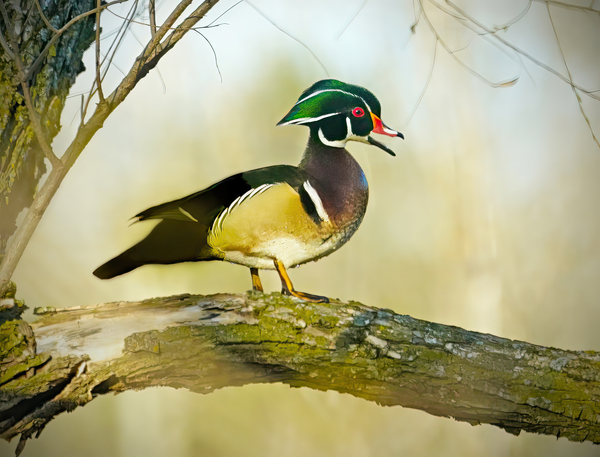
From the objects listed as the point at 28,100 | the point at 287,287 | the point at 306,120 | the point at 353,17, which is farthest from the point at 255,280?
the point at 353,17

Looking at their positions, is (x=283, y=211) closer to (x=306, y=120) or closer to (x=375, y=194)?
(x=306, y=120)

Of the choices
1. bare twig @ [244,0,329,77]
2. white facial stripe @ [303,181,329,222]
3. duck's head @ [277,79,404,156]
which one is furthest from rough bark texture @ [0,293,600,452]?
bare twig @ [244,0,329,77]

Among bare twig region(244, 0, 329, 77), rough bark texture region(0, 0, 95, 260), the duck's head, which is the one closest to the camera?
rough bark texture region(0, 0, 95, 260)

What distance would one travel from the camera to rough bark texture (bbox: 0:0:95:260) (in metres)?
0.86

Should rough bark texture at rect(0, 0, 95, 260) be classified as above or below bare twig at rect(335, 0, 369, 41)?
below

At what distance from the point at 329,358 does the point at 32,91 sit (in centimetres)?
75

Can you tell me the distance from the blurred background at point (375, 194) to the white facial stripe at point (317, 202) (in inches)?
7.6

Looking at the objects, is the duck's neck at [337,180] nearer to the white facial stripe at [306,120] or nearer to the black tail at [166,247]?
the white facial stripe at [306,120]

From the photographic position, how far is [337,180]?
96 cm

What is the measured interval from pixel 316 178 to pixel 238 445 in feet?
2.07

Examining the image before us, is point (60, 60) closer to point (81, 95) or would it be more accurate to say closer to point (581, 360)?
point (81, 95)

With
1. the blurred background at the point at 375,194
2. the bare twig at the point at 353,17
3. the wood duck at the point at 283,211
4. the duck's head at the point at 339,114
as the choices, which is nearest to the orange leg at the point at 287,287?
the wood duck at the point at 283,211

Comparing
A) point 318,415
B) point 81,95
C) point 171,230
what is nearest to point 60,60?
point 81,95

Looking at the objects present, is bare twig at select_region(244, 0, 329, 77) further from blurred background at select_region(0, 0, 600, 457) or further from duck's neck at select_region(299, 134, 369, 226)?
duck's neck at select_region(299, 134, 369, 226)
